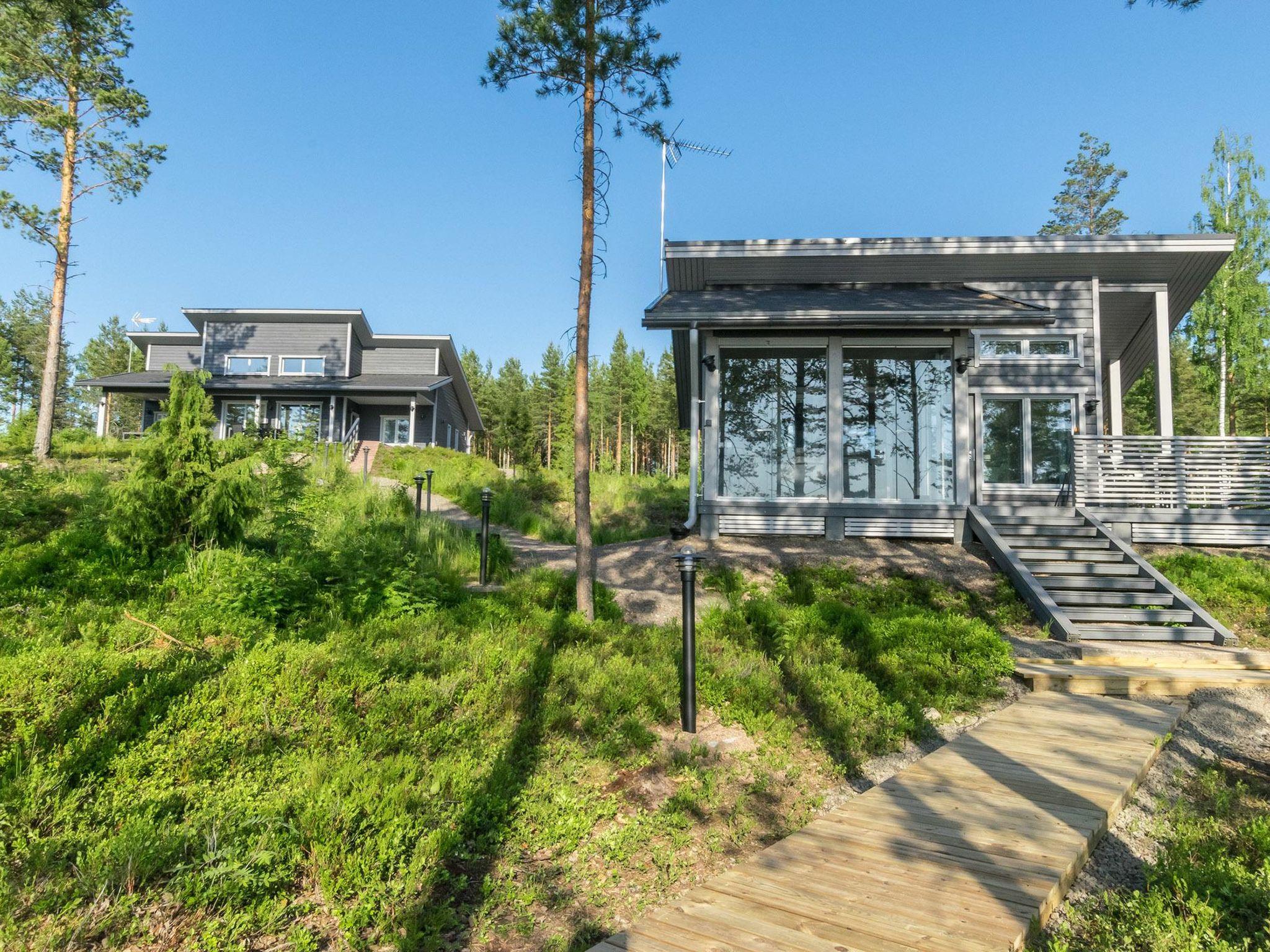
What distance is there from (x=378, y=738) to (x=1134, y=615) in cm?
847

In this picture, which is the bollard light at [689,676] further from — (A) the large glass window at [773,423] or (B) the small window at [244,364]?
(B) the small window at [244,364]

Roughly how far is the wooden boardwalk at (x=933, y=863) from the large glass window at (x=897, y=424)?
720 cm

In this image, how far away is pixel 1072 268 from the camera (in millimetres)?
13117

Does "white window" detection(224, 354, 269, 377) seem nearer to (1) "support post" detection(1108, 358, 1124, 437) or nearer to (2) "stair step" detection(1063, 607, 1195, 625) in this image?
(1) "support post" detection(1108, 358, 1124, 437)

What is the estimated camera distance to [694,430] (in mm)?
12047

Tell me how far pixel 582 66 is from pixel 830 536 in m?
8.02

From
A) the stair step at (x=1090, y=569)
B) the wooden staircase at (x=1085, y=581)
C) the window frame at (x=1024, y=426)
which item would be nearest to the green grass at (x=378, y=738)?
the wooden staircase at (x=1085, y=581)

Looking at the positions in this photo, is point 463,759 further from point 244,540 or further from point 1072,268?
point 1072,268

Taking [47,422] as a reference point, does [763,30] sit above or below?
above

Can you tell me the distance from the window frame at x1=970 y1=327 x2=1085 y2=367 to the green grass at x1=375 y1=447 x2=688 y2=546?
685 cm

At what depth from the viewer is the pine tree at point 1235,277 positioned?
81.0 ft

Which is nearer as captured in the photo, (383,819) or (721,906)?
(721,906)

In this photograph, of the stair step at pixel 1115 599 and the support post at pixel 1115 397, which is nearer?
the stair step at pixel 1115 599

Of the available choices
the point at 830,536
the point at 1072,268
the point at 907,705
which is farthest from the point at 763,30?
the point at 907,705
